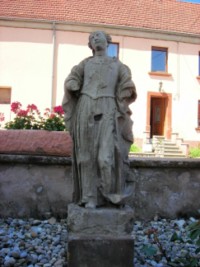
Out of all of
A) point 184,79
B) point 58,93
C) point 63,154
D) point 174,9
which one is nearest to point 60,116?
point 63,154

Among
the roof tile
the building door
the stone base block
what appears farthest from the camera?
the building door

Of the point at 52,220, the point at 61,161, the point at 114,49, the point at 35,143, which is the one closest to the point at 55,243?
the point at 52,220

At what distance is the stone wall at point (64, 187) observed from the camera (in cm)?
476

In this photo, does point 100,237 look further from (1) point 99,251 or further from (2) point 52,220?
(2) point 52,220

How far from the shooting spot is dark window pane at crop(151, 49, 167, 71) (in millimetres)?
16970

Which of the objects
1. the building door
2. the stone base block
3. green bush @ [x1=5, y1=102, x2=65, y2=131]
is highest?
the building door

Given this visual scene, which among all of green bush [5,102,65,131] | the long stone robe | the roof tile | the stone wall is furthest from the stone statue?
the roof tile

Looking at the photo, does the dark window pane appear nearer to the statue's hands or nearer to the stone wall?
the stone wall

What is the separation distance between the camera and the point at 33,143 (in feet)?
15.8

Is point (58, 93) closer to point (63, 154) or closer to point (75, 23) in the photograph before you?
point (75, 23)

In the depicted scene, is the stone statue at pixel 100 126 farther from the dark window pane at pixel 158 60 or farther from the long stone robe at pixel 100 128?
the dark window pane at pixel 158 60

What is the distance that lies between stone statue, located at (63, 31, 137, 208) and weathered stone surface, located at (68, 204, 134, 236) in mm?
79

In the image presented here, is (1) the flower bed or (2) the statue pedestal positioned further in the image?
(1) the flower bed

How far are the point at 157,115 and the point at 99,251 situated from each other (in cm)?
1522
